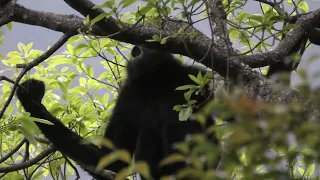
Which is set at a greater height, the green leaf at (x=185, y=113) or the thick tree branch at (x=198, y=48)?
the thick tree branch at (x=198, y=48)

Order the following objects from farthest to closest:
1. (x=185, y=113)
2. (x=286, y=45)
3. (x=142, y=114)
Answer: (x=142, y=114) < (x=286, y=45) < (x=185, y=113)

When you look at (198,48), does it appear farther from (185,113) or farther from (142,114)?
(142,114)

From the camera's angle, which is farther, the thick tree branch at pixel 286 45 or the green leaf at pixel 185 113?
the thick tree branch at pixel 286 45

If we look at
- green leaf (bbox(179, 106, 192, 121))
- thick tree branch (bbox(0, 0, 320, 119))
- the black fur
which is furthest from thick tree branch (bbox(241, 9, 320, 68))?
the black fur

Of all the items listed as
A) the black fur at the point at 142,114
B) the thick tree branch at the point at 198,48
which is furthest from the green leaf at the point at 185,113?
the black fur at the point at 142,114

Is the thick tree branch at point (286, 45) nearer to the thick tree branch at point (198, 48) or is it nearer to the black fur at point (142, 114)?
the thick tree branch at point (198, 48)

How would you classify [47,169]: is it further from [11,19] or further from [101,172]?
[11,19]

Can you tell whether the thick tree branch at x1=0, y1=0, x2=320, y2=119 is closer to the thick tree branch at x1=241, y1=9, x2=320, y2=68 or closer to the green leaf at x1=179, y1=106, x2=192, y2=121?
the thick tree branch at x1=241, y1=9, x2=320, y2=68

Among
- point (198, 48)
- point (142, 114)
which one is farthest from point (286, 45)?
point (142, 114)

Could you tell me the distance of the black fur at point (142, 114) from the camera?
2045 mm

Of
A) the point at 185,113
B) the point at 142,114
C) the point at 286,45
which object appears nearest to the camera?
the point at 185,113

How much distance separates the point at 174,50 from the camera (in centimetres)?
146

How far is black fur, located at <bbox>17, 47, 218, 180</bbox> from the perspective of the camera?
204 centimetres

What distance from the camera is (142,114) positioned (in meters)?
2.23
